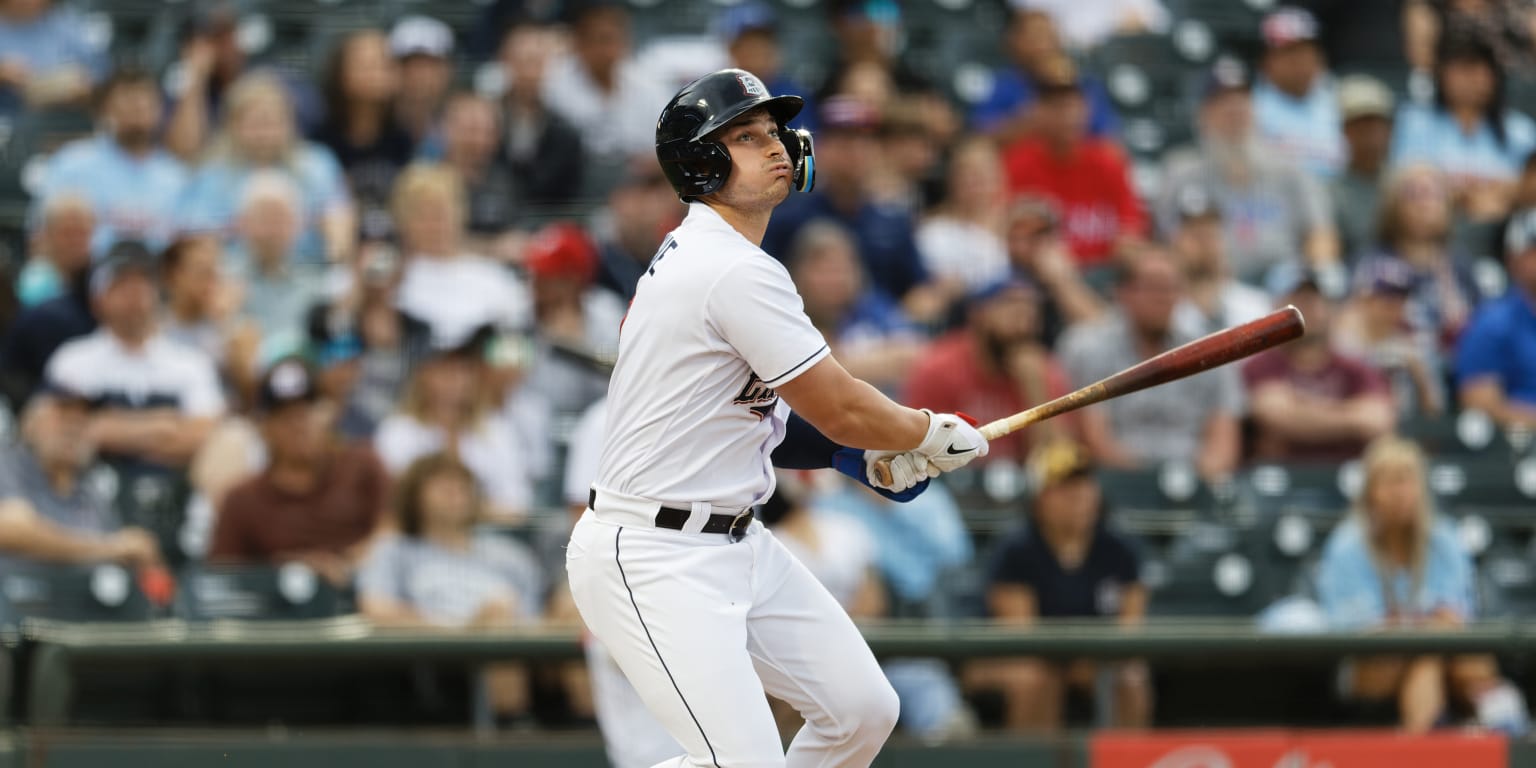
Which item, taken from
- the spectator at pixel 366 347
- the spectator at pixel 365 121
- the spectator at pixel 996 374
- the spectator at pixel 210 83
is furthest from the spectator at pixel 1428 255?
the spectator at pixel 210 83

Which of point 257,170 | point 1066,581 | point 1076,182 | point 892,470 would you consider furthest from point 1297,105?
point 892,470

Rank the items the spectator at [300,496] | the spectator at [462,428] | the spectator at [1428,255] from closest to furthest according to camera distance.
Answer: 1. the spectator at [300,496]
2. the spectator at [462,428]
3. the spectator at [1428,255]

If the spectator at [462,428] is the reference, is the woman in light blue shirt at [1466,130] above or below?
above

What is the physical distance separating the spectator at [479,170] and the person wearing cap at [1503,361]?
384 cm

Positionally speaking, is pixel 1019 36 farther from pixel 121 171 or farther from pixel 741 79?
pixel 741 79

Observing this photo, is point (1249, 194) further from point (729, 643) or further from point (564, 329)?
point (729, 643)

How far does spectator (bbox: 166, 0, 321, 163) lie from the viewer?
335 inches

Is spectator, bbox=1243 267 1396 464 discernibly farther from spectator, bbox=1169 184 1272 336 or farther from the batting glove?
the batting glove

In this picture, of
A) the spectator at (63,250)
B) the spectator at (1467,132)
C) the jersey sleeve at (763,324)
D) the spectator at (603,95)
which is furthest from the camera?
the spectator at (1467,132)

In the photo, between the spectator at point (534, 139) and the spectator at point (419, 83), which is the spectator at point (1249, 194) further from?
the spectator at point (419, 83)

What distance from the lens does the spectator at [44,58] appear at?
909 cm

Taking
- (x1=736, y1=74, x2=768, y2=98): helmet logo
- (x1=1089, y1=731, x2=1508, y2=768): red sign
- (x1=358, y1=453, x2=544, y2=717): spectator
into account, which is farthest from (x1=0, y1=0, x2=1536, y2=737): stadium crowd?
(x1=736, y1=74, x2=768, y2=98): helmet logo

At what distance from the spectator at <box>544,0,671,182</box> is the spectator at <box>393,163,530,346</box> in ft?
3.47

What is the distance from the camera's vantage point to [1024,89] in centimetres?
924
